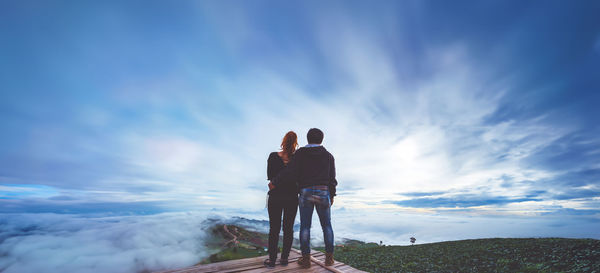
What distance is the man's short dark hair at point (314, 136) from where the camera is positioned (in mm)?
5450

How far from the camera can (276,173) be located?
5.39 meters

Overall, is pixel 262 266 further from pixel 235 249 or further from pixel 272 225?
pixel 235 249

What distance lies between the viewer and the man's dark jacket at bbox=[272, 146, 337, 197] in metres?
5.07

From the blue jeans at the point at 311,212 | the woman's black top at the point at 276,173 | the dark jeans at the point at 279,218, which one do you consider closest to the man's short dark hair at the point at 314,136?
the woman's black top at the point at 276,173

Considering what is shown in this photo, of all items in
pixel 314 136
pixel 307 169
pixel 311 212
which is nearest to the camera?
pixel 311 212

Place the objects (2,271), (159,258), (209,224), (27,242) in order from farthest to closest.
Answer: (209,224) < (27,242) < (2,271) < (159,258)

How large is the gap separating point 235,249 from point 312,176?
5612 mm

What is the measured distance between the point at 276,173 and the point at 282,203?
0.73 m

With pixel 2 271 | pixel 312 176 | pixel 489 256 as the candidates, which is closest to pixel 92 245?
pixel 2 271

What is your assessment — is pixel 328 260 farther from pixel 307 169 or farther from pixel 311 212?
pixel 307 169

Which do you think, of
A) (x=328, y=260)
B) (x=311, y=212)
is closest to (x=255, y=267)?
(x=328, y=260)

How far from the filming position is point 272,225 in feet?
17.3

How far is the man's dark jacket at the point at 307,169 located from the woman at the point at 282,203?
25cm

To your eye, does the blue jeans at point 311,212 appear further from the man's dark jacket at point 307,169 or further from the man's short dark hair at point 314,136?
the man's short dark hair at point 314,136
